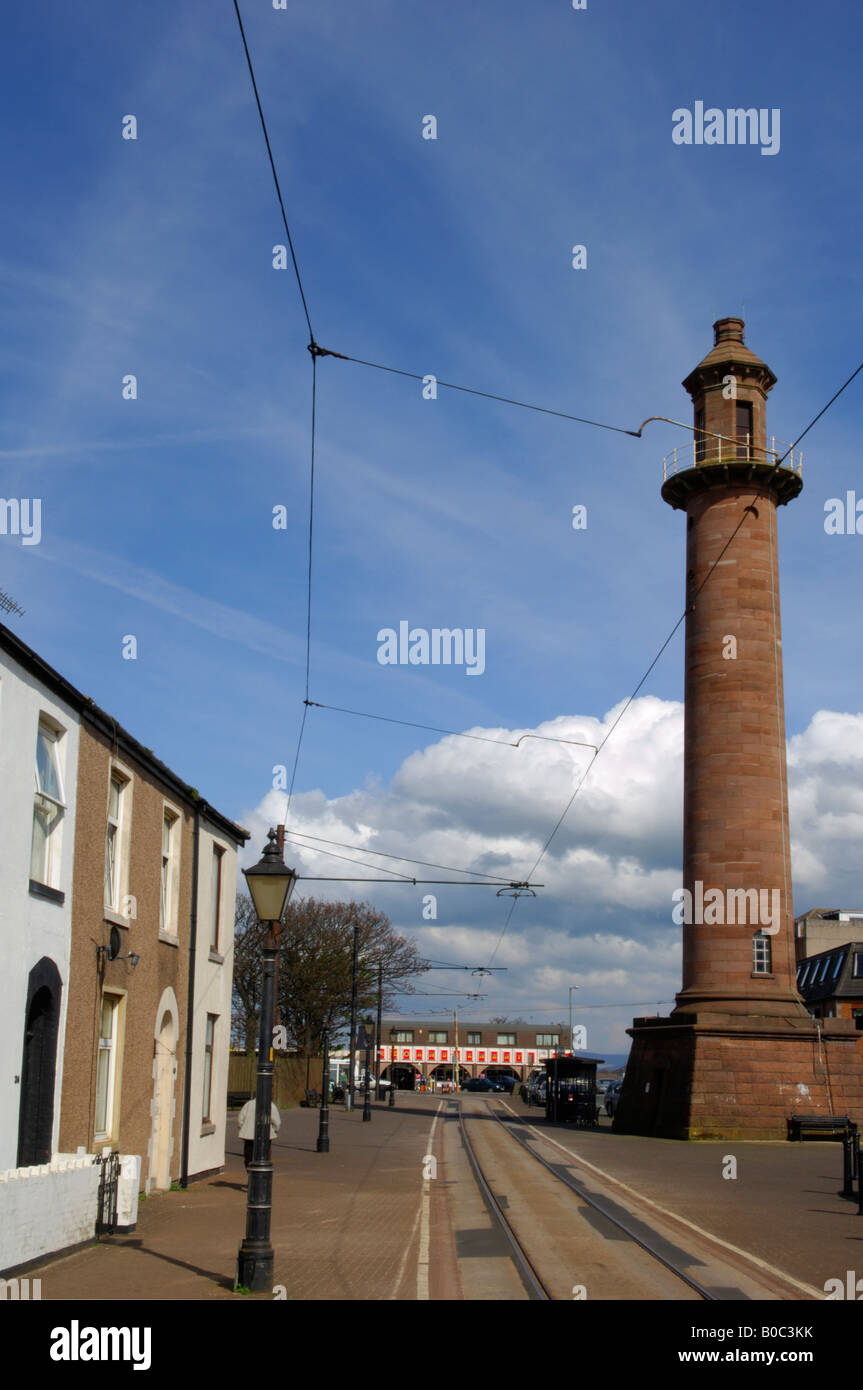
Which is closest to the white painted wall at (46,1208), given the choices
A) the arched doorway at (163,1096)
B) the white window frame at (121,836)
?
the white window frame at (121,836)

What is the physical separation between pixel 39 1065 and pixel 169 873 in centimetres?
640

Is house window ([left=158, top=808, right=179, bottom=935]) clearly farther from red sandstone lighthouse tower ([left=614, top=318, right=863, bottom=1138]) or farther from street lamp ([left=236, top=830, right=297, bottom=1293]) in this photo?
red sandstone lighthouse tower ([left=614, top=318, right=863, bottom=1138])

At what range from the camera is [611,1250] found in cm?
1357

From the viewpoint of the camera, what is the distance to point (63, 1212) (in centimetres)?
1248

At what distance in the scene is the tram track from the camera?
36.6ft

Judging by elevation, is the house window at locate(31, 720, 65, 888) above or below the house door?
above

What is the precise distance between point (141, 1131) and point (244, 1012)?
1792 inches

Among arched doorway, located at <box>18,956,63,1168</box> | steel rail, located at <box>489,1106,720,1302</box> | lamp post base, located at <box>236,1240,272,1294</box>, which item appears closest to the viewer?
lamp post base, located at <box>236,1240,272,1294</box>

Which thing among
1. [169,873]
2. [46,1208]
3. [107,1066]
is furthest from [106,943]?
[46,1208]

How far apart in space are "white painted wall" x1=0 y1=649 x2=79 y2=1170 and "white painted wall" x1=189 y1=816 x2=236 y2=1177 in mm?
8156

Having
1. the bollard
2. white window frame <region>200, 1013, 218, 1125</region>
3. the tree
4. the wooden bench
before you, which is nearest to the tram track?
the bollard

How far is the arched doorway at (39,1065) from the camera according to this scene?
13.2 meters

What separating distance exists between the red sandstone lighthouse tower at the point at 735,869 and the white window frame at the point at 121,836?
856 inches
